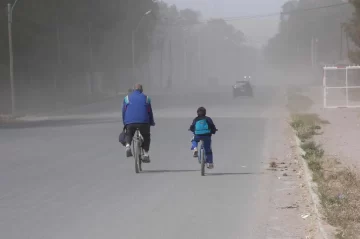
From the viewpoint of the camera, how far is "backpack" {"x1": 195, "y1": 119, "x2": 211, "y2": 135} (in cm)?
1541

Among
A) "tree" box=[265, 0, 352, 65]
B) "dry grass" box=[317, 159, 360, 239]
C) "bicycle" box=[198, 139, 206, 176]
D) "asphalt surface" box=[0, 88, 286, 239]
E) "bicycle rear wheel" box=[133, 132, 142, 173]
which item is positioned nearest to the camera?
"dry grass" box=[317, 159, 360, 239]

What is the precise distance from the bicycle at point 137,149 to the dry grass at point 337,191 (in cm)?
345

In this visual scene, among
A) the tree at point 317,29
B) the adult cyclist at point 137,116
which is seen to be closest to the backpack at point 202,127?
the adult cyclist at point 137,116

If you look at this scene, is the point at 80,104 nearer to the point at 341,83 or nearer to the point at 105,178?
the point at 341,83

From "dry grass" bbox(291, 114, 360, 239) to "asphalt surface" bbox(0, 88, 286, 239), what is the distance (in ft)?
3.18

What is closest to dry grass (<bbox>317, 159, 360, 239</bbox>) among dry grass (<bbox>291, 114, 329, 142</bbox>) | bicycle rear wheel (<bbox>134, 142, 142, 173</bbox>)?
bicycle rear wheel (<bbox>134, 142, 142, 173</bbox>)

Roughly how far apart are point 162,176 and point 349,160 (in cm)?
483

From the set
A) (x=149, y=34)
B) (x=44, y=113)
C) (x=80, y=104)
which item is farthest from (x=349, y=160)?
(x=149, y=34)

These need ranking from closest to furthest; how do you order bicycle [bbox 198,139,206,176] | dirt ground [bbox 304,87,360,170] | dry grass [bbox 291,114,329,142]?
bicycle [bbox 198,139,206,176] < dirt ground [bbox 304,87,360,170] < dry grass [bbox 291,114,329,142]

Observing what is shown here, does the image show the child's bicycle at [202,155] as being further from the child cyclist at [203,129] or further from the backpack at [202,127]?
the backpack at [202,127]

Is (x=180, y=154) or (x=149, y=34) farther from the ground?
(x=149, y=34)

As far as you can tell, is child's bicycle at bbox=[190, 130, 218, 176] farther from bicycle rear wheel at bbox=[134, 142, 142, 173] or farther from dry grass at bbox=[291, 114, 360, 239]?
dry grass at bbox=[291, 114, 360, 239]

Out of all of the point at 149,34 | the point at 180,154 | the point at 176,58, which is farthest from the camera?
the point at 176,58

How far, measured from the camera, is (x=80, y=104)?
57.9m
